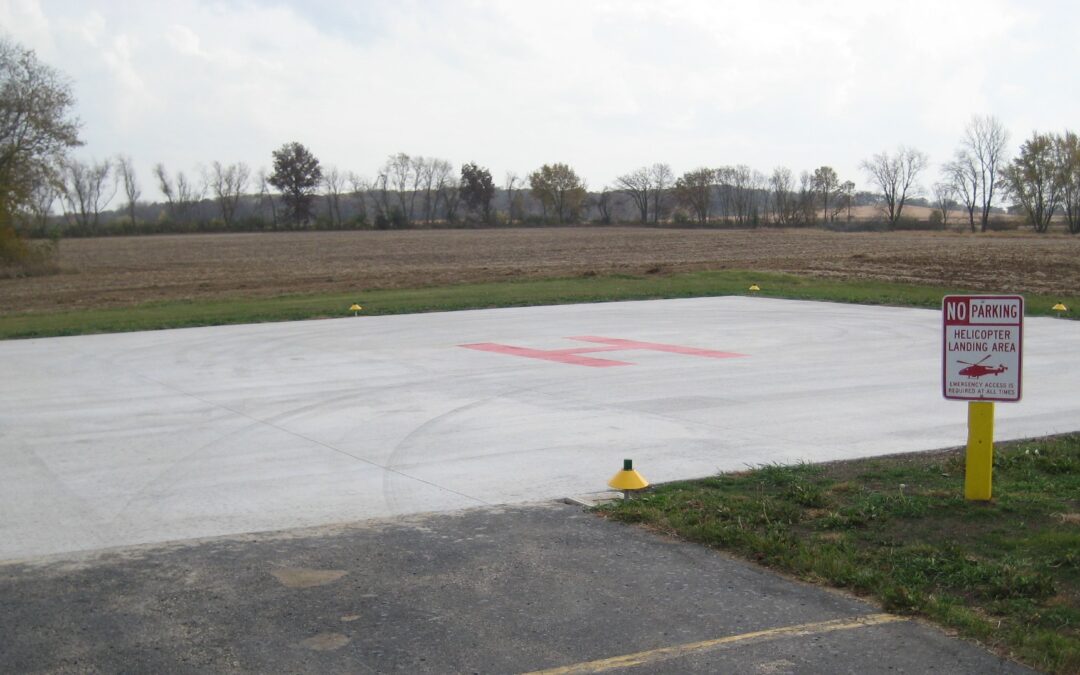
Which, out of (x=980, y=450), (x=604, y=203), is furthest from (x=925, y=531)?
(x=604, y=203)

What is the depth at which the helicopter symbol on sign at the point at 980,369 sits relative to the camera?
251 inches

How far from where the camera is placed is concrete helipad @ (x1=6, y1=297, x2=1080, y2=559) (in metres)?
7.39

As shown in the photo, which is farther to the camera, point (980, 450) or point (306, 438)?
point (306, 438)

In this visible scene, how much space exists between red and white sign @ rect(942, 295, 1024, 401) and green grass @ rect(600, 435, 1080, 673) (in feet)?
2.43

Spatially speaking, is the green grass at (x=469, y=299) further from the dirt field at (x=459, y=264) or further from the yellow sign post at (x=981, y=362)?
the yellow sign post at (x=981, y=362)

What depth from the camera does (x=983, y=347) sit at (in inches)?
254

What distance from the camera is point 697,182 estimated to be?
11662 centimetres

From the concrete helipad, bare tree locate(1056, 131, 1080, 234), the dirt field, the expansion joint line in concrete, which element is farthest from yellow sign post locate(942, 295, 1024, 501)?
bare tree locate(1056, 131, 1080, 234)

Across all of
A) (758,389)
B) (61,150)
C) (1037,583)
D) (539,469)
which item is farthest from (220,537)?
(61,150)

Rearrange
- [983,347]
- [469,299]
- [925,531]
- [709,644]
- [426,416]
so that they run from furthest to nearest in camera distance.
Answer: [469,299] < [426,416] < [983,347] < [925,531] < [709,644]

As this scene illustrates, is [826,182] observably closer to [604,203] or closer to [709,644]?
[604,203]

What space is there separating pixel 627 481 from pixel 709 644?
2785 mm

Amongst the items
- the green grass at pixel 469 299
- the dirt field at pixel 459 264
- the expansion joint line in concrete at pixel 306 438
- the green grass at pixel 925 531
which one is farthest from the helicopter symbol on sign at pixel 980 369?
the dirt field at pixel 459 264

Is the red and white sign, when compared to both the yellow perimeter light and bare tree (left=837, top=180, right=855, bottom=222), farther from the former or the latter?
bare tree (left=837, top=180, right=855, bottom=222)
